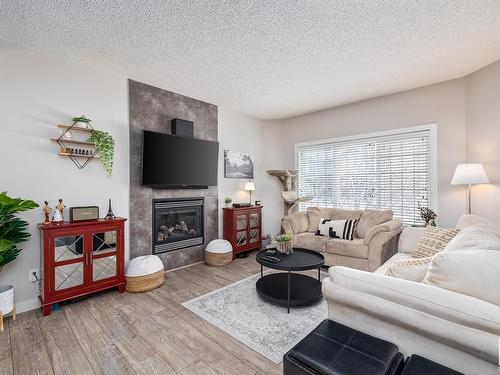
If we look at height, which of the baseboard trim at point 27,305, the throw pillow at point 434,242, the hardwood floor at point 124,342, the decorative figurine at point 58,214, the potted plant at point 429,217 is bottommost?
the hardwood floor at point 124,342

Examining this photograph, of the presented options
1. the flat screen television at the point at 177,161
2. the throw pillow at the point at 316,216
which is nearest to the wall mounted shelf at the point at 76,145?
the flat screen television at the point at 177,161

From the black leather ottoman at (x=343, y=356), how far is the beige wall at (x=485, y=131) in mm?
2926

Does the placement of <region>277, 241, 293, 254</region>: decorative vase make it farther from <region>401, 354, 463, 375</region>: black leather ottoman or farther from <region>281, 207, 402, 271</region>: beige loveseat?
<region>401, 354, 463, 375</region>: black leather ottoman

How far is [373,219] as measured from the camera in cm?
368

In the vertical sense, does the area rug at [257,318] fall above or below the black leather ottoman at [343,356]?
below

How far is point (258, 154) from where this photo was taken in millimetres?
5203

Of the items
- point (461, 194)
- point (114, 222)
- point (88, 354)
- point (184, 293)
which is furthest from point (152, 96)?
point (461, 194)

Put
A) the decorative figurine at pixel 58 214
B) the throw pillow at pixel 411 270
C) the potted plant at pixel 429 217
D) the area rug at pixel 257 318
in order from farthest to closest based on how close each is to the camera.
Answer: the potted plant at pixel 429 217 < the decorative figurine at pixel 58 214 < the area rug at pixel 257 318 < the throw pillow at pixel 411 270

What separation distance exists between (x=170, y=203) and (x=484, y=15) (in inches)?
159

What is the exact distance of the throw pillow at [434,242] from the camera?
239 cm

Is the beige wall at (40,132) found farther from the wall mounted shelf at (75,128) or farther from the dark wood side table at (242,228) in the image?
the dark wood side table at (242,228)

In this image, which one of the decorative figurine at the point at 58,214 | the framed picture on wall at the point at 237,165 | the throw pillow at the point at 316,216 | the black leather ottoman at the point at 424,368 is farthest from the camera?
the framed picture on wall at the point at 237,165

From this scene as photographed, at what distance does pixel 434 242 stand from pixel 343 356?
1.98 m

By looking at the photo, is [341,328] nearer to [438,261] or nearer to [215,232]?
[438,261]
